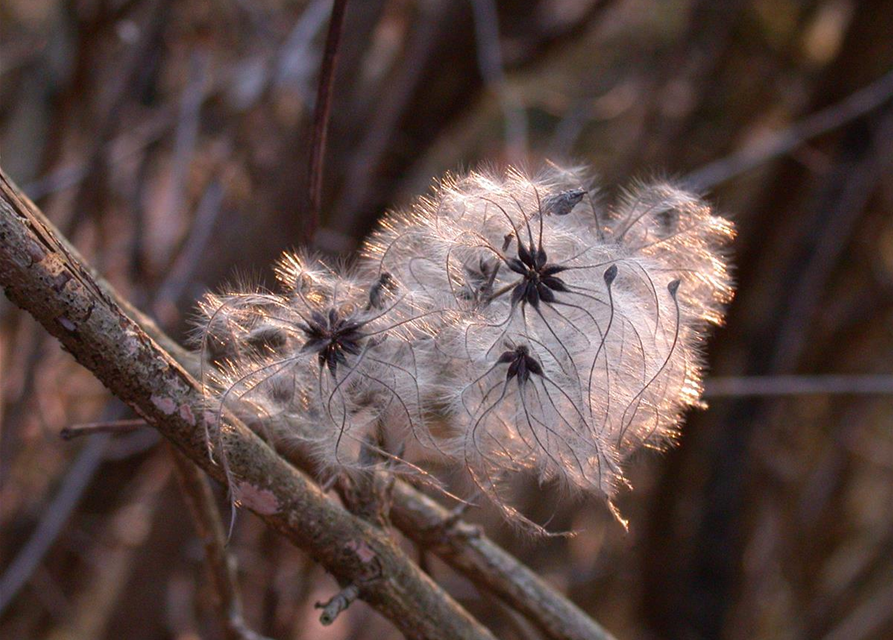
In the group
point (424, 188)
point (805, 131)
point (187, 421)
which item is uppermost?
point (424, 188)

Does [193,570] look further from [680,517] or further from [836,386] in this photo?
[836,386]

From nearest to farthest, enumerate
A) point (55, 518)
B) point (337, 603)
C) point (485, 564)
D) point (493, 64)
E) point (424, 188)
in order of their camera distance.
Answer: point (337, 603) → point (485, 564) → point (55, 518) → point (493, 64) → point (424, 188)

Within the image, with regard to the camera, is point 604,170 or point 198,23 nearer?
point 198,23

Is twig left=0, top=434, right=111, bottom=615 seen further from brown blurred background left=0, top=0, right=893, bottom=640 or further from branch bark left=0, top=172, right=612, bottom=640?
branch bark left=0, top=172, right=612, bottom=640

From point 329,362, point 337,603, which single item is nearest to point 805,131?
point 329,362

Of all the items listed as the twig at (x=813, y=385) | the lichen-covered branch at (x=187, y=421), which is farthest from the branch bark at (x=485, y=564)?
the twig at (x=813, y=385)

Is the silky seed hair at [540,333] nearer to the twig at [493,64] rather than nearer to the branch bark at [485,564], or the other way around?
the branch bark at [485,564]

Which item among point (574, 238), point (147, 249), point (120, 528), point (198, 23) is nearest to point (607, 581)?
point (120, 528)

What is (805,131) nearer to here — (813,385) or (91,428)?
(813,385)
